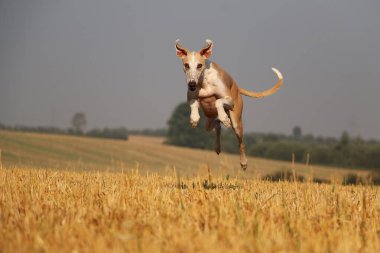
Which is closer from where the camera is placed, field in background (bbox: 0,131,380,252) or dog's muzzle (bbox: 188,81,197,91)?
field in background (bbox: 0,131,380,252)

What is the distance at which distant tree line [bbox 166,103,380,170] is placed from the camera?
6731cm

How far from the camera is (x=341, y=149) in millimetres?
72500

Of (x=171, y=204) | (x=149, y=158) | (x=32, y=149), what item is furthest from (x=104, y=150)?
(x=171, y=204)

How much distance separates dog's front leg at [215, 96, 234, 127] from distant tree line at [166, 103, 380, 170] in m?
53.8

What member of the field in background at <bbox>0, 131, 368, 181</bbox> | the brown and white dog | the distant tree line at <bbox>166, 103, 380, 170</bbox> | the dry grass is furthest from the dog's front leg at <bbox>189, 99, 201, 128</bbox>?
the distant tree line at <bbox>166, 103, 380, 170</bbox>

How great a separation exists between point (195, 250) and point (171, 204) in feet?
7.85

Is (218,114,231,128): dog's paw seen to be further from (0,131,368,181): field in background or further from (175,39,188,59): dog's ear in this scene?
(0,131,368,181): field in background

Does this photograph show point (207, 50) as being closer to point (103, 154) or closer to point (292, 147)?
point (103, 154)

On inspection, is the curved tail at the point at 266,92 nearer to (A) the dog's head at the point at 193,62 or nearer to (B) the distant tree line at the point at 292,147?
(A) the dog's head at the point at 193,62

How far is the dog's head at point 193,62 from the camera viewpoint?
8.02m

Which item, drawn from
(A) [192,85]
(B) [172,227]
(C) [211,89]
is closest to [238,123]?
(C) [211,89]

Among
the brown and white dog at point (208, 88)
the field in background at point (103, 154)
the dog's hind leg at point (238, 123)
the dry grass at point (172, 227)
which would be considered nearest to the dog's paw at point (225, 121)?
the brown and white dog at point (208, 88)

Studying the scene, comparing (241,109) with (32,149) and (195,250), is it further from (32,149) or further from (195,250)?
(32,149)

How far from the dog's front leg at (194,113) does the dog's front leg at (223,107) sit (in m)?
0.38
